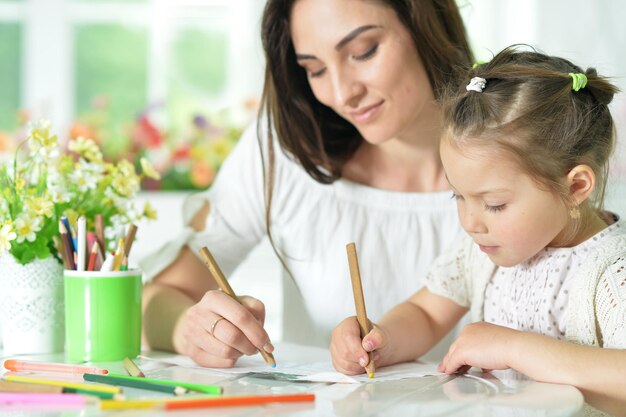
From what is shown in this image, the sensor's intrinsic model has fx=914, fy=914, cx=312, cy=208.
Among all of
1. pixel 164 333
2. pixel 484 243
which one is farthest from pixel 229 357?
pixel 484 243

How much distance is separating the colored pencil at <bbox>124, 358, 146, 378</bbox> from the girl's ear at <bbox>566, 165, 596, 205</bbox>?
637 millimetres

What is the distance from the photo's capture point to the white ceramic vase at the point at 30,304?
4.58 feet

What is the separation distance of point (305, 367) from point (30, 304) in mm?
446

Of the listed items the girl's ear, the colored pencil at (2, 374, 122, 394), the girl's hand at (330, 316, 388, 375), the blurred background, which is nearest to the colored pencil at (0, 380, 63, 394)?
the colored pencil at (2, 374, 122, 394)

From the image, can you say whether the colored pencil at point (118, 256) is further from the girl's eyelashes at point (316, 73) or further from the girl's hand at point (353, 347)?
the girl's eyelashes at point (316, 73)

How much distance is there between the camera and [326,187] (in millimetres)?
1877

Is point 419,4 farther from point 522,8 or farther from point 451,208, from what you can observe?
point 522,8

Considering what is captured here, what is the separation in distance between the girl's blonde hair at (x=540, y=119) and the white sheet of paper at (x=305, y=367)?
1.06ft

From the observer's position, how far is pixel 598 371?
109cm

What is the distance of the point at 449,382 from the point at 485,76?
453 mm

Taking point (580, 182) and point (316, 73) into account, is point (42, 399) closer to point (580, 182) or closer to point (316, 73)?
point (580, 182)

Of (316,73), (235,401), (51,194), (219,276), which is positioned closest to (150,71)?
(316,73)

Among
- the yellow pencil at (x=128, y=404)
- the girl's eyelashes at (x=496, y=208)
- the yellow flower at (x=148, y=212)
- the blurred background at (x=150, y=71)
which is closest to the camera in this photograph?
the yellow pencil at (x=128, y=404)

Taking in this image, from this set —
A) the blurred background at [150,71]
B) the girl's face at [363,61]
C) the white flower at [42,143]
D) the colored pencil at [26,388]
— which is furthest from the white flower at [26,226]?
the blurred background at [150,71]
